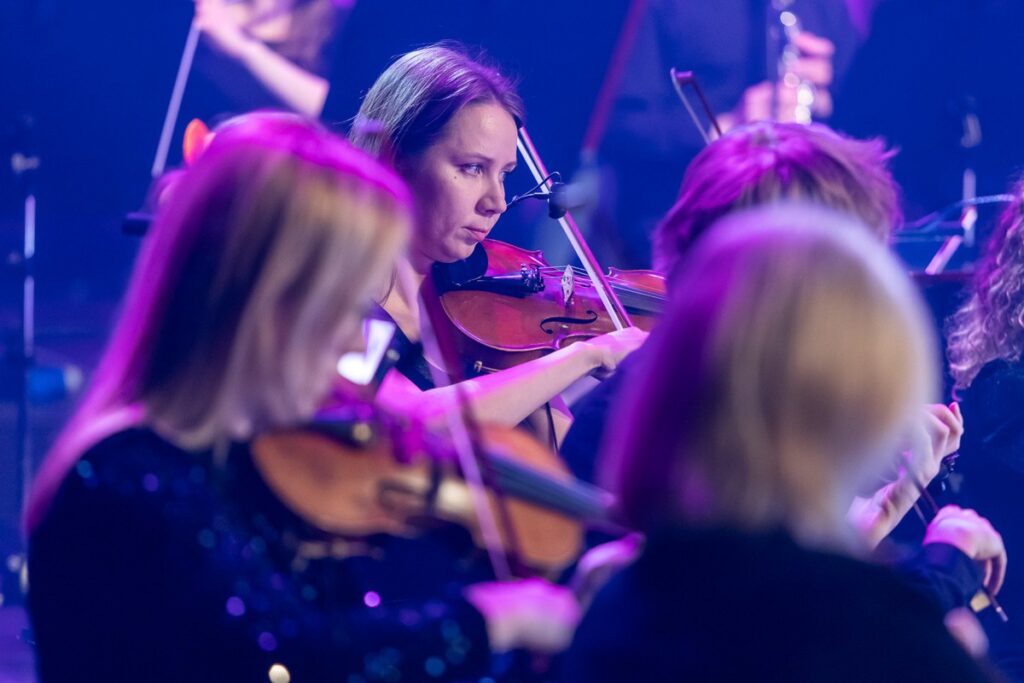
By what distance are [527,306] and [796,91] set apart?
12.2 feet

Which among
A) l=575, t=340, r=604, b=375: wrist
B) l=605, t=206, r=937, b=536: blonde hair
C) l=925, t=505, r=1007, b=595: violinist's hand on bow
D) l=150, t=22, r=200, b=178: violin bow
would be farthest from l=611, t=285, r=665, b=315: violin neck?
l=150, t=22, r=200, b=178: violin bow

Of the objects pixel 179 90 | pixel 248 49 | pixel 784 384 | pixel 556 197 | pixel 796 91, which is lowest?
pixel 179 90

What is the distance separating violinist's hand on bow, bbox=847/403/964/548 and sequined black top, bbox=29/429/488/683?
2.43ft

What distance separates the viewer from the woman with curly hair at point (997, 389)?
257 cm

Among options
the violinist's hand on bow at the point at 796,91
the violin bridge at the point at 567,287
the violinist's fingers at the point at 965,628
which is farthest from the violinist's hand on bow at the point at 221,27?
the violinist's fingers at the point at 965,628

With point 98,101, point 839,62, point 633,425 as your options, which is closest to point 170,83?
point 98,101

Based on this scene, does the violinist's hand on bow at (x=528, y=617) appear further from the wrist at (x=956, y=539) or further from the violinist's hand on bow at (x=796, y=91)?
the violinist's hand on bow at (x=796, y=91)

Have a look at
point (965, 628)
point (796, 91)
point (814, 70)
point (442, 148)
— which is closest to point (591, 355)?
point (442, 148)

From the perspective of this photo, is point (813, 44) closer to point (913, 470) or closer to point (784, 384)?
point (913, 470)

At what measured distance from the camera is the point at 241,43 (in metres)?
5.33

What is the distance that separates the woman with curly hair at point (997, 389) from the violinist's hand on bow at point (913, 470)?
793 mm

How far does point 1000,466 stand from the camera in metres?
2.62

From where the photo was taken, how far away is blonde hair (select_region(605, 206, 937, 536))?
1.14 m

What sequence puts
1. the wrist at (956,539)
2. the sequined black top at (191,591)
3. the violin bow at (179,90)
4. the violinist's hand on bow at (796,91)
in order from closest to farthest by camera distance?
the sequined black top at (191,591) < the wrist at (956,539) < the violin bow at (179,90) < the violinist's hand on bow at (796,91)
